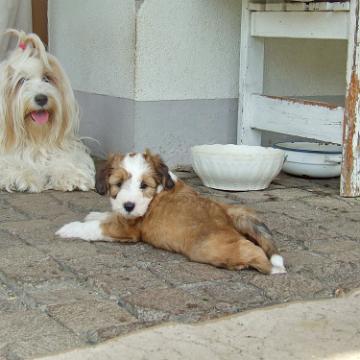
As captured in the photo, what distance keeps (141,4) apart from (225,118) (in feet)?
3.22

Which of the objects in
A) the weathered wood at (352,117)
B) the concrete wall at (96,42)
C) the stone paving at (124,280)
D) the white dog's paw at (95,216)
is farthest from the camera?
the concrete wall at (96,42)

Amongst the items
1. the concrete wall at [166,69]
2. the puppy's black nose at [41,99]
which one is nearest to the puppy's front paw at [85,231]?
the puppy's black nose at [41,99]

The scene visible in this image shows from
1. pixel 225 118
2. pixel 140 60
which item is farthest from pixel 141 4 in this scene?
pixel 225 118

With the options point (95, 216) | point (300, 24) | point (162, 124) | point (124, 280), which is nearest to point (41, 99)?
point (162, 124)

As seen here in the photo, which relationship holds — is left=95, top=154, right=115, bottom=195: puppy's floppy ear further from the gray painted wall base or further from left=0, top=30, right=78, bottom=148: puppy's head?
the gray painted wall base

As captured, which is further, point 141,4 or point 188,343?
point 141,4

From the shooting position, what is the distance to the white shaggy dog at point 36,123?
435 cm

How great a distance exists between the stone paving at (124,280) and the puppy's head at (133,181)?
0.72 feet

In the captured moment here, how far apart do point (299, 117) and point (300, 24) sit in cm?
56

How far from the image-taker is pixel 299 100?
15.3ft

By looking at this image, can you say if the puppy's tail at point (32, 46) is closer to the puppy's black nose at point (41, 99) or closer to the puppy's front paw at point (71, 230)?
the puppy's black nose at point (41, 99)

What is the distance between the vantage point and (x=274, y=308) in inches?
103

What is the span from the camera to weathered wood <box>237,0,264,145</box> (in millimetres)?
4887

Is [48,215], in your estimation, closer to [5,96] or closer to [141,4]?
[5,96]
